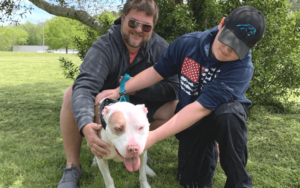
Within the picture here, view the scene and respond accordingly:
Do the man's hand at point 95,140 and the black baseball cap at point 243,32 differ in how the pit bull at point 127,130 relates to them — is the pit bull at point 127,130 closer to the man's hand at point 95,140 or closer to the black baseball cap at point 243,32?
the man's hand at point 95,140

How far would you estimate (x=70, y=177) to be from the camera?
2.46 metres

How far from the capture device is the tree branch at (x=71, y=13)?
4.77 m

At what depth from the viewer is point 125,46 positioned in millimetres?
2670

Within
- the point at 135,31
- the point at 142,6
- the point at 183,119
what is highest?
the point at 142,6

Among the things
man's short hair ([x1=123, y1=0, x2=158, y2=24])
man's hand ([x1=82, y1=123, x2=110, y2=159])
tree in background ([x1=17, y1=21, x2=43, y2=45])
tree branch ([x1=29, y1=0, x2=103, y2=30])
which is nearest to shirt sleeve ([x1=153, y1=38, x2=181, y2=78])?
man's short hair ([x1=123, y1=0, x2=158, y2=24])

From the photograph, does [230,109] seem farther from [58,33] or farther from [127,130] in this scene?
[58,33]

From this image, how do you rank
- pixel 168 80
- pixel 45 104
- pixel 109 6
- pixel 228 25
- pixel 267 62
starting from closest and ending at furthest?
pixel 228 25, pixel 168 80, pixel 267 62, pixel 109 6, pixel 45 104

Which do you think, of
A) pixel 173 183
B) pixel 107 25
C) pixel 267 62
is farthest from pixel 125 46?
pixel 267 62

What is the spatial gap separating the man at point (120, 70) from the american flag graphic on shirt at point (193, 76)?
0.42 metres

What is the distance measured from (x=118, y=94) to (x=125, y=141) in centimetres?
81

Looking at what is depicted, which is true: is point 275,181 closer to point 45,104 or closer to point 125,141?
point 125,141

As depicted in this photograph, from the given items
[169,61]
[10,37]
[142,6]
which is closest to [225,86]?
[169,61]

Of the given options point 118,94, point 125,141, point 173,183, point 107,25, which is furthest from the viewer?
point 107,25

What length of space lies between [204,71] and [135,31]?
2.81 ft
